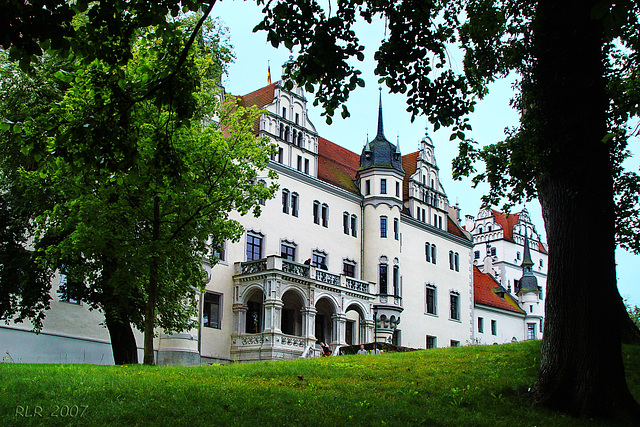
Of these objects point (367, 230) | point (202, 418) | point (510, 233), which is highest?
point (510, 233)

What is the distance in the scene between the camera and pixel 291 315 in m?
41.1

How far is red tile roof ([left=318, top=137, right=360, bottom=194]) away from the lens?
46.6 m

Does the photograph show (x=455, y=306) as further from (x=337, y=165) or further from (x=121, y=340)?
(x=121, y=340)

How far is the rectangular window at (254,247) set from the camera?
39031mm

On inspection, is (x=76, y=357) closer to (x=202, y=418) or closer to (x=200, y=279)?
(x=200, y=279)

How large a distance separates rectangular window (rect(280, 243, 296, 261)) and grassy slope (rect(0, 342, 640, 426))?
950 inches

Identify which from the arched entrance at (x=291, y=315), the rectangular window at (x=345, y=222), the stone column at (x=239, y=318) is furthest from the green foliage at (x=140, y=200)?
the rectangular window at (x=345, y=222)

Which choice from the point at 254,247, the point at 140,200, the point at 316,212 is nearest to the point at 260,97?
the point at 316,212

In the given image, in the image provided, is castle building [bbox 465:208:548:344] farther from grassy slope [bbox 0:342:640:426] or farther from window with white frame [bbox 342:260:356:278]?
grassy slope [bbox 0:342:640:426]

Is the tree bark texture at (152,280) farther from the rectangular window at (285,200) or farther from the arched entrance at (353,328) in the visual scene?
the arched entrance at (353,328)

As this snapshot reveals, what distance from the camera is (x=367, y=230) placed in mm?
46938

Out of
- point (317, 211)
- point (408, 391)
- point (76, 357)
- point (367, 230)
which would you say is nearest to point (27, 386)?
point (408, 391)

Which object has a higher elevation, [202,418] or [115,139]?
[115,139]

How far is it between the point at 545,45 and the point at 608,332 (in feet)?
16.9
